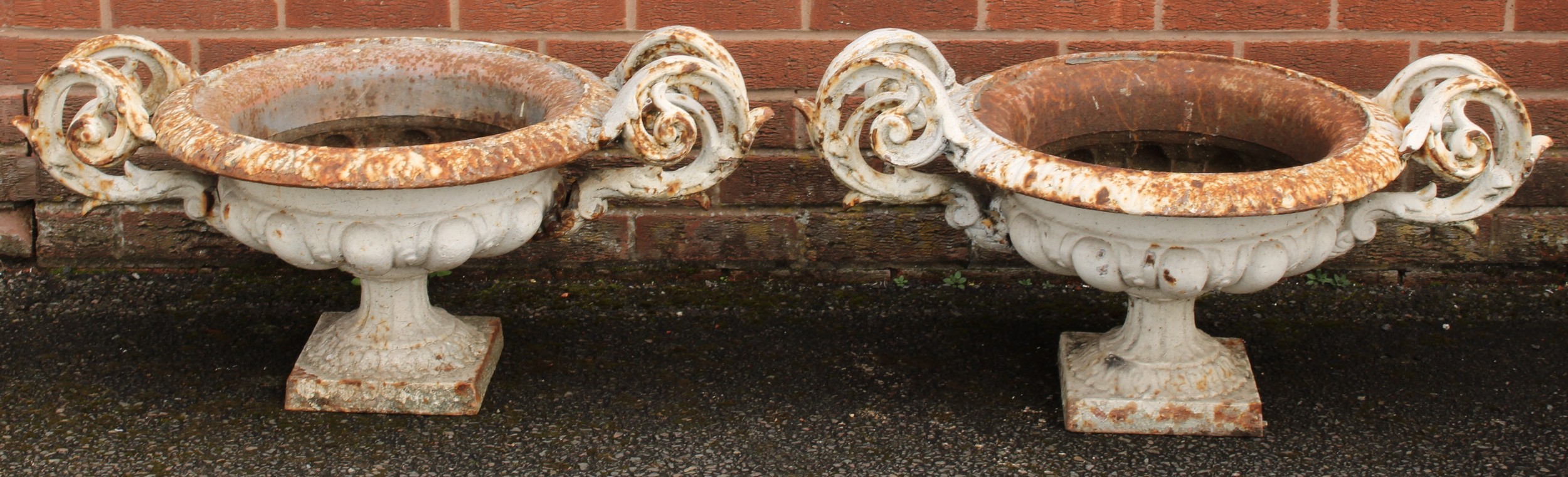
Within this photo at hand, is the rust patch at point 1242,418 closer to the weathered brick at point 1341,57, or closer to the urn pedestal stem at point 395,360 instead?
the weathered brick at point 1341,57

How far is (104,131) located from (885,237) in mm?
1603

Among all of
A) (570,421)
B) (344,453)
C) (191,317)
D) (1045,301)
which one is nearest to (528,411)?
(570,421)

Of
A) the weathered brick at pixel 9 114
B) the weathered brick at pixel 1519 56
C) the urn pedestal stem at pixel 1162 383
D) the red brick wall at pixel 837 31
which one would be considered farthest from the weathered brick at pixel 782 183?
the weathered brick at pixel 9 114

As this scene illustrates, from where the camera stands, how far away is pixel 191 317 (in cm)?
315

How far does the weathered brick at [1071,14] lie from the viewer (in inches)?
120

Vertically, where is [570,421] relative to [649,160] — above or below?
below

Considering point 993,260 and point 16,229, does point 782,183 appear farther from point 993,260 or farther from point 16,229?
point 16,229

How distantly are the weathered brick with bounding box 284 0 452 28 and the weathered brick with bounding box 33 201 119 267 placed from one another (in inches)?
26.0

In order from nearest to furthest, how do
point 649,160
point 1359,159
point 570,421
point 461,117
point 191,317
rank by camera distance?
point 1359,159 → point 649,160 → point 570,421 → point 461,117 → point 191,317

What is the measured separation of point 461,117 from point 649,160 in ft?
1.95

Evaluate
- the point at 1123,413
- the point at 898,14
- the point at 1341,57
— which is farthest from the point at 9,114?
the point at 1341,57

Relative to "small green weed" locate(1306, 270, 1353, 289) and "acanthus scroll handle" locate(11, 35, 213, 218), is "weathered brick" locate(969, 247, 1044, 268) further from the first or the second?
"acanthus scroll handle" locate(11, 35, 213, 218)

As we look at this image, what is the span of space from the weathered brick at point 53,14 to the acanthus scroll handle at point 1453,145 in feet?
7.99

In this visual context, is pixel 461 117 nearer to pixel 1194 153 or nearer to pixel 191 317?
pixel 191 317
